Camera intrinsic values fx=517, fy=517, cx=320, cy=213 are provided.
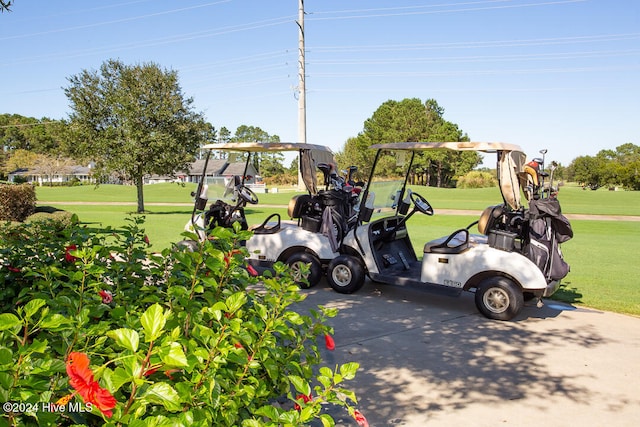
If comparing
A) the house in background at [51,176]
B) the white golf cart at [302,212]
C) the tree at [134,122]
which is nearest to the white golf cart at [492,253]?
the white golf cart at [302,212]

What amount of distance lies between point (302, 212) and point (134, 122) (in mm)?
17152

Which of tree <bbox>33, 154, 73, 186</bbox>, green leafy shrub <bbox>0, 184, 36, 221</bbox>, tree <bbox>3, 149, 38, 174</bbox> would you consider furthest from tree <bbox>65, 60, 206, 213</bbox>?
tree <bbox>3, 149, 38, 174</bbox>

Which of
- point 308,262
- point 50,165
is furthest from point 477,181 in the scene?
point 50,165

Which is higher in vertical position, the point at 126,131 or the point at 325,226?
the point at 126,131

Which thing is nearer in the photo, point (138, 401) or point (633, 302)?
point (138, 401)

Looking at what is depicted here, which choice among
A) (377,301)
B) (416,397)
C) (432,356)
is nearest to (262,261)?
(377,301)

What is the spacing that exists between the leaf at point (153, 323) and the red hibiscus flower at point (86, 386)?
16 cm

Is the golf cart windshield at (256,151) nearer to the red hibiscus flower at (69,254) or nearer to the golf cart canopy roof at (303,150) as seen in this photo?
the golf cart canopy roof at (303,150)

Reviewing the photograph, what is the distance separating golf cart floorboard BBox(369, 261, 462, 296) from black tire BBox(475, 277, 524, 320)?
262 millimetres

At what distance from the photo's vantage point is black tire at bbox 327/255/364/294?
633cm

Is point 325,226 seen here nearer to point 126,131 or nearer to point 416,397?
point 416,397

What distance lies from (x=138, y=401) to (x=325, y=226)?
18.5ft

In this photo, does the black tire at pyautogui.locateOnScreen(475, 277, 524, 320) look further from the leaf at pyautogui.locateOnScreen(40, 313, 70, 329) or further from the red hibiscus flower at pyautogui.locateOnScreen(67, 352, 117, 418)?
the red hibiscus flower at pyautogui.locateOnScreen(67, 352, 117, 418)

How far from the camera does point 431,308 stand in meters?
6.06
